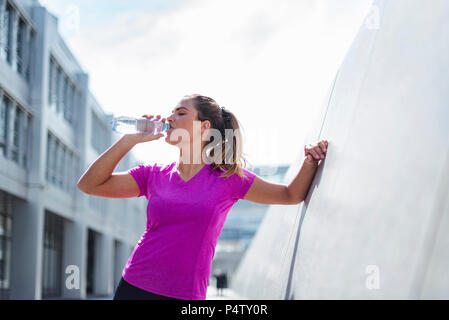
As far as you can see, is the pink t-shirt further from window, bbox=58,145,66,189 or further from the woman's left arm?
window, bbox=58,145,66,189

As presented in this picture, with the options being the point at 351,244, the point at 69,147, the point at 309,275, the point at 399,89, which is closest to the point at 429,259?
the point at 351,244

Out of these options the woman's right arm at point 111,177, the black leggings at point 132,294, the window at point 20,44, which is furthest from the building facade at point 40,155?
the black leggings at point 132,294

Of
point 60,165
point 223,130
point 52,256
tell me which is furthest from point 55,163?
point 223,130

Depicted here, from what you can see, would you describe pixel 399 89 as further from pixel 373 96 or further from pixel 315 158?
pixel 315 158

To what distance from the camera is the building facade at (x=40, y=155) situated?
17750 millimetres

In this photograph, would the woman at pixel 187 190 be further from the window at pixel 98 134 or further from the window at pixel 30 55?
the window at pixel 98 134

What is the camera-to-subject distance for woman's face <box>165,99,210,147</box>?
117 inches

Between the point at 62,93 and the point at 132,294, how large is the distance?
23392 mm

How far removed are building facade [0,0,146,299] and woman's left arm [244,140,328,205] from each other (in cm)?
1004

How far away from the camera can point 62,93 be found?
24.7 meters

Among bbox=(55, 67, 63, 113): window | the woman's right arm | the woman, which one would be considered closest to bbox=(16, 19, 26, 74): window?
bbox=(55, 67, 63, 113): window

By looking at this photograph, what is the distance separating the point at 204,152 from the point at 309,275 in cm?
86

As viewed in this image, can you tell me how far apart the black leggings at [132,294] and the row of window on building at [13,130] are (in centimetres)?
1543

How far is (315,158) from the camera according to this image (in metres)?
3.31
